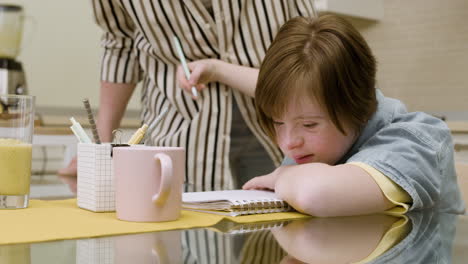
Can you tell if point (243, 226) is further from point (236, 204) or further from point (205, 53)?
point (205, 53)

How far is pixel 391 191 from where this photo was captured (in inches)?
32.8

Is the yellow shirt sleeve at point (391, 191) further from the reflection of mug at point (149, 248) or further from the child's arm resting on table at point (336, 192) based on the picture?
the reflection of mug at point (149, 248)

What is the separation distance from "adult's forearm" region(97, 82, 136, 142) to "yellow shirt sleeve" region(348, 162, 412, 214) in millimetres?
848

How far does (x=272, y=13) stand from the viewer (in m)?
1.34

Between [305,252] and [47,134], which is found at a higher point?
[305,252]

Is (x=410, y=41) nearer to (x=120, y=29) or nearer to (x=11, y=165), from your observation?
(x=120, y=29)

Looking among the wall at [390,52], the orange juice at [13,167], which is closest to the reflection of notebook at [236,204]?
the orange juice at [13,167]

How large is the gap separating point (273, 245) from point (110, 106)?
102cm

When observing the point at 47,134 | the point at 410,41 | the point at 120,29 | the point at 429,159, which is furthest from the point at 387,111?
the point at 410,41

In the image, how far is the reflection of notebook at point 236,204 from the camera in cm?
81

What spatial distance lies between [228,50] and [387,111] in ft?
1.55

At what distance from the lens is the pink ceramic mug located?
732 millimetres

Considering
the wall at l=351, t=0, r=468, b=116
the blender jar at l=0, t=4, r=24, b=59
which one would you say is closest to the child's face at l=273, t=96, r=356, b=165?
the blender jar at l=0, t=4, r=24, b=59

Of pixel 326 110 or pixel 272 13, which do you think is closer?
pixel 326 110
